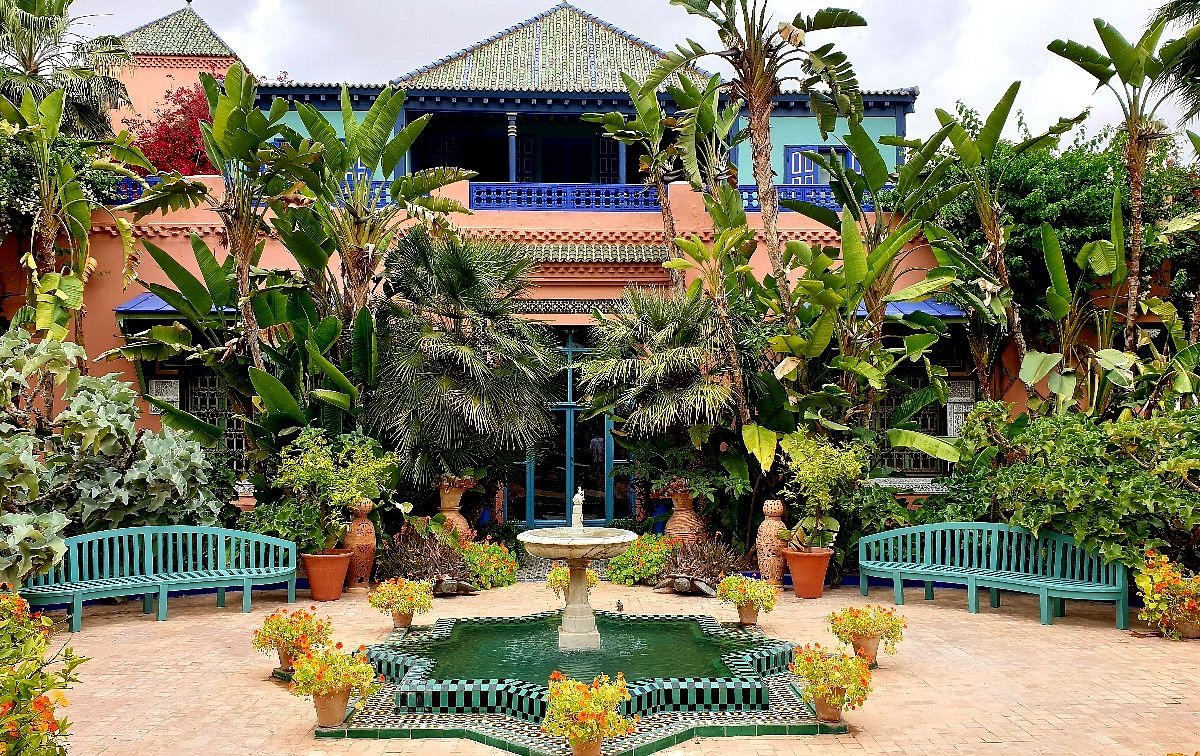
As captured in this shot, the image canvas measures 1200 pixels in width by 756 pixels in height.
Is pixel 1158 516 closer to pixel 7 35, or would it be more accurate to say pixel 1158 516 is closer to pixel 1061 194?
pixel 1061 194

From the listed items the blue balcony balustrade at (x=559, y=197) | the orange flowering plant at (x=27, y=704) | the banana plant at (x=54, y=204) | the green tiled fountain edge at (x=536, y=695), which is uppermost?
the blue balcony balustrade at (x=559, y=197)

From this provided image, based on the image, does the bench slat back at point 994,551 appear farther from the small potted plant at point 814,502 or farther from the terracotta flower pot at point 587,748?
the terracotta flower pot at point 587,748

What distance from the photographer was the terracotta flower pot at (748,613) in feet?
28.7

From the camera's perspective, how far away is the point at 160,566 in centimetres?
973

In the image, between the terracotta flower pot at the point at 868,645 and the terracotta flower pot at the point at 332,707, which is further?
the terracotta flower pot at the point at 868,645

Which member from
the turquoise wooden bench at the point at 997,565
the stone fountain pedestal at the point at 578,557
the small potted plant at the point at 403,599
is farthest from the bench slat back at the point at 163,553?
the turquoise wooden bench at the point at 997,565

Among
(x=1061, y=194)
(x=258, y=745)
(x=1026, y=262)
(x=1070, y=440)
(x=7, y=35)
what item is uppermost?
(x=7, y=35)

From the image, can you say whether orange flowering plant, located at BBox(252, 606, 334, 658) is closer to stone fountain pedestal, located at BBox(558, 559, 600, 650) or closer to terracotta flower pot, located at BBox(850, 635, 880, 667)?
stone fountain pedestal, located at BBox(558, 559, 600, 650)

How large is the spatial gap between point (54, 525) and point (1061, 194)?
12.1 metres

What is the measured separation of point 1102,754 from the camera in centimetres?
559

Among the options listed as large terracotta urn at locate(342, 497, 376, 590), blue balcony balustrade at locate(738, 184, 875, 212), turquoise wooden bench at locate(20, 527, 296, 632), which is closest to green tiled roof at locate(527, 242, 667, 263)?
blue balcony balustrade at locate(738, 184, 875, 212)

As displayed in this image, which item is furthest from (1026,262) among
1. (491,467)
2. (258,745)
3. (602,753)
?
(258,745)

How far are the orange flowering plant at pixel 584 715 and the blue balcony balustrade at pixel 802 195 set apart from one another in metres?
10.9

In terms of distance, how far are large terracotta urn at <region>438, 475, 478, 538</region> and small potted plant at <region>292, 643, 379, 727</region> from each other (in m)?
5.77
